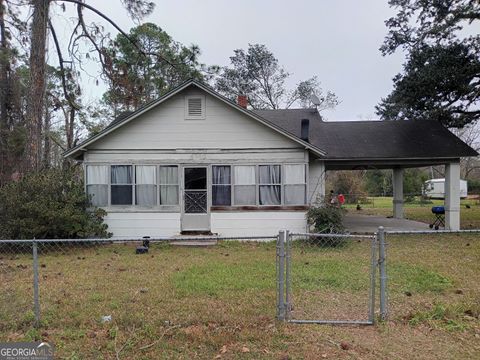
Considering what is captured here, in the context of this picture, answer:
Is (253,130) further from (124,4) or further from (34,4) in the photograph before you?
(34,4)

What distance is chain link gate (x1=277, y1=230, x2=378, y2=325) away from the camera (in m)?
4.60

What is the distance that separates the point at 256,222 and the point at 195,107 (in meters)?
4.30

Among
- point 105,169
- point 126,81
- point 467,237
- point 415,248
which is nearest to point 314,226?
point 415,248

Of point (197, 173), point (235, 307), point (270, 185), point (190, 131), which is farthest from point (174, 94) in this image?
point (235, 307)

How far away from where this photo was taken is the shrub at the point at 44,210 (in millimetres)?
10391

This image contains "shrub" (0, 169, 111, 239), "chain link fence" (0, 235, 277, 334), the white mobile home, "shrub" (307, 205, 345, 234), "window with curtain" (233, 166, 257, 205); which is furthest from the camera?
the white mobile home

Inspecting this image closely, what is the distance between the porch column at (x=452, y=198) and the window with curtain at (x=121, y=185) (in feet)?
36.8

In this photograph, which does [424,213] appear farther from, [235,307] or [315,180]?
[235,307]

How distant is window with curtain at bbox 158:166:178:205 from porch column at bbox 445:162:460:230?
31.9ft

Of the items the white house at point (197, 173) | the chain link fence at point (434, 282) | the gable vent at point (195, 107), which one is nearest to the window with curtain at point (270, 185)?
the white house at point (197, 173)

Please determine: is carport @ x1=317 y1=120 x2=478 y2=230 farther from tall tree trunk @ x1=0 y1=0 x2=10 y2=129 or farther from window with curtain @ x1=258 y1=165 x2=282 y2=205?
tall tree trunk @ x1=0 y1=0 x2=10 y2=129

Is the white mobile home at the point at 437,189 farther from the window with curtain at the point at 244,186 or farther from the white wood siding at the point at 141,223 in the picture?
the white wood siding at the point at 141,223

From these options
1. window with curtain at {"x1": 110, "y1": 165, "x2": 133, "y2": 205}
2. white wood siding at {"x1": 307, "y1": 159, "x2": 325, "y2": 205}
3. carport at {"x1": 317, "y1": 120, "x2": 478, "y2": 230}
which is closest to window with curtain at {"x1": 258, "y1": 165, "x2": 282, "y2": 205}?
white wood siding at {"x1": 307, "y1": 159, "x2": 325, "y2": 205}

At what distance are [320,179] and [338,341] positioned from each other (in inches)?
379
